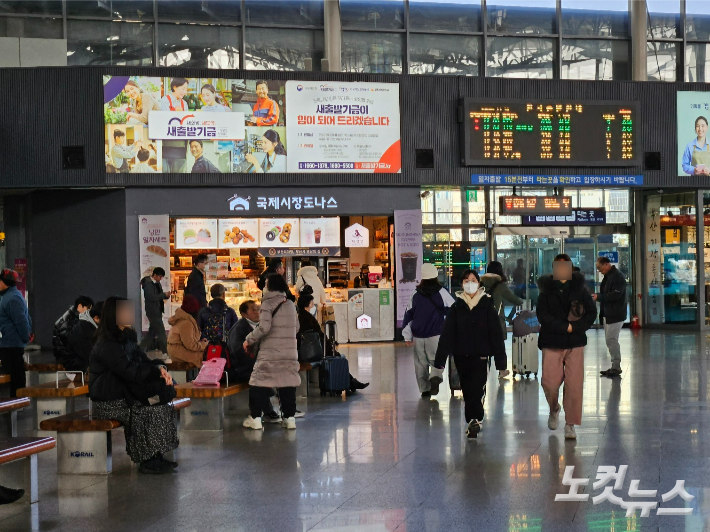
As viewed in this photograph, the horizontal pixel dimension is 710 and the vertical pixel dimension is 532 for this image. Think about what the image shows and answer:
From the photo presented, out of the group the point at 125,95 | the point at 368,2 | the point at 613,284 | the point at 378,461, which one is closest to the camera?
the point at 378,461

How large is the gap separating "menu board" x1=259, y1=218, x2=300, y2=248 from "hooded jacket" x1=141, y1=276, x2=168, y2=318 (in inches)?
95.5

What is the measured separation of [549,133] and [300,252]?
553 cm

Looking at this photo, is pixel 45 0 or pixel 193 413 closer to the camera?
pixel 193 413

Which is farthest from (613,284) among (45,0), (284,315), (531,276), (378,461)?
(45,0)

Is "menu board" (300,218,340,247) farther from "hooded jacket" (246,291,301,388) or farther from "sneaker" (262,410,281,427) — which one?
"hooded jacket" (246,291,301,388)

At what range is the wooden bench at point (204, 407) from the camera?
9.66 meters

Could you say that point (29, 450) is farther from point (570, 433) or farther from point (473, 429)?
point (570, 433)

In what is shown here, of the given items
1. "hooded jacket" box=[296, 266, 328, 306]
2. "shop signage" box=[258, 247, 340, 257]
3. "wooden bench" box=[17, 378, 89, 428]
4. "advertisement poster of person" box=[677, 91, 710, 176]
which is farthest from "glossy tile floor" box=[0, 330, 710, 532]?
"advertisement poster of person" box=[677, 91, 710, 176]

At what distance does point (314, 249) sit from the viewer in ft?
62.7

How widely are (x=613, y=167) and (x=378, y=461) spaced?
1347 centimetres

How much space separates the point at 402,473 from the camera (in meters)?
7.50

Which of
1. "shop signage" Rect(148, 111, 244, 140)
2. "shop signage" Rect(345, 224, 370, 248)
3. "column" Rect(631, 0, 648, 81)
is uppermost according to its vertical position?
"column" Rect(631, 0, 648, 81)

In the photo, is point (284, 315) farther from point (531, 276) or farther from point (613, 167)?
point (531, 276)

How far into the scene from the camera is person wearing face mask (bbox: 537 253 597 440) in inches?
351
